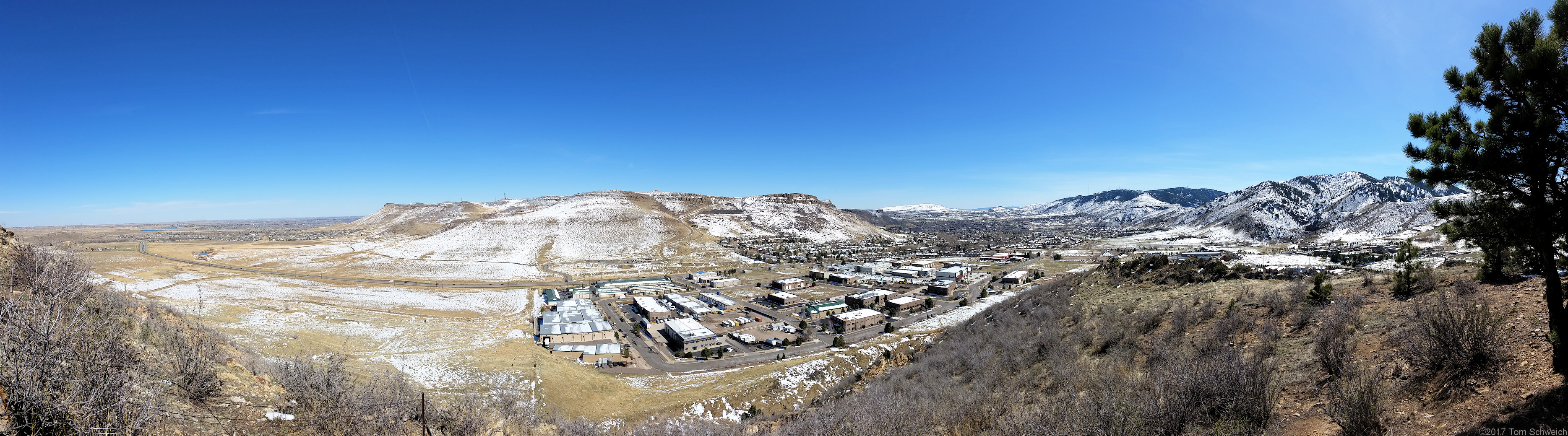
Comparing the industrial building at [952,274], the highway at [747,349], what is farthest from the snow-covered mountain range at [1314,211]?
the highway at [747,349]

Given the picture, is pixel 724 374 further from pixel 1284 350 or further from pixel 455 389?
pixel 1284 350

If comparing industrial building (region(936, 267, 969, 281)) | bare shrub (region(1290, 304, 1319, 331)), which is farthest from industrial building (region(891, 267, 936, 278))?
bare shrub (region(1290, 304, 1319, 331))

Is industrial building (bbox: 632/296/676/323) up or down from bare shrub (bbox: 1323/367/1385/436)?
down

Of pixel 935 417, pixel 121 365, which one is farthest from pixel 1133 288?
pixel 121 365

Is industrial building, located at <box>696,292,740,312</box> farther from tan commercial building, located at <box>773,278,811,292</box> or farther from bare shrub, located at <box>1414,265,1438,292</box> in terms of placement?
bare shrub, located at <box>1414,265,1438,292</box>

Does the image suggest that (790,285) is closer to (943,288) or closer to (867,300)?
(867,300)

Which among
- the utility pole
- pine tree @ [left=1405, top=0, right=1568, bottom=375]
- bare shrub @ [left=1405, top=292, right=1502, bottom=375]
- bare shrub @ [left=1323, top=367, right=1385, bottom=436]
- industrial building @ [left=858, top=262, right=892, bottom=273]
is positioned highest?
pine tree @ [left=1405, top=0, right=1568, bottom=375]
